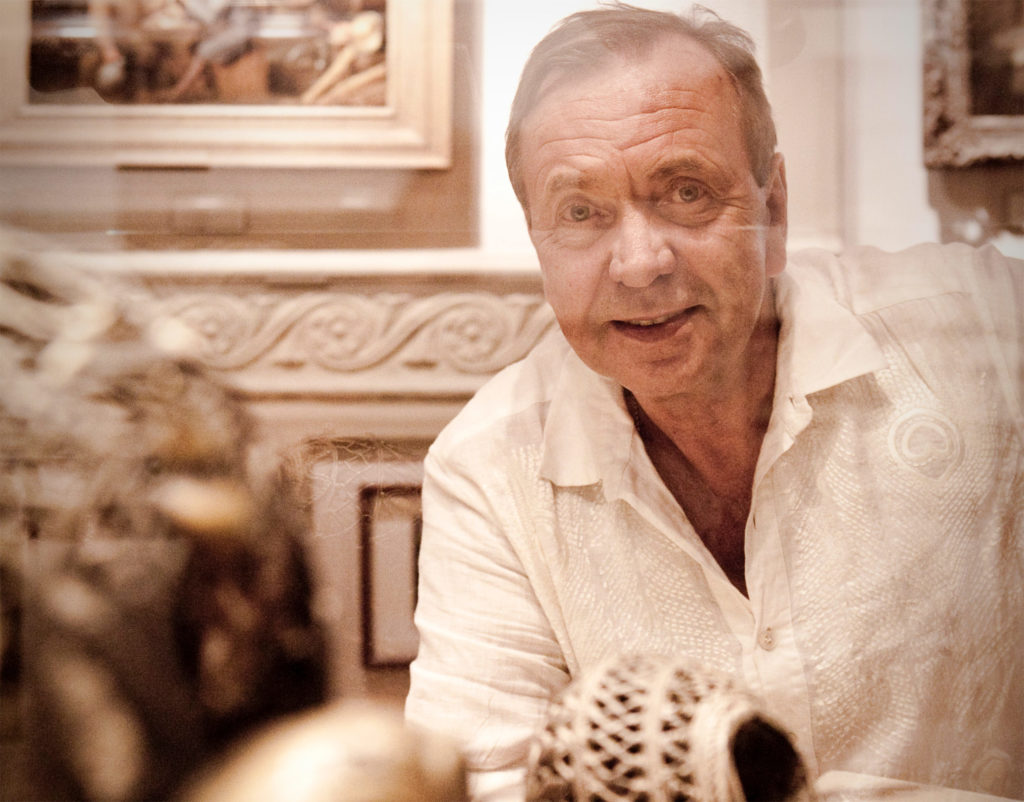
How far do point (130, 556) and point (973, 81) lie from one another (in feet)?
2.48

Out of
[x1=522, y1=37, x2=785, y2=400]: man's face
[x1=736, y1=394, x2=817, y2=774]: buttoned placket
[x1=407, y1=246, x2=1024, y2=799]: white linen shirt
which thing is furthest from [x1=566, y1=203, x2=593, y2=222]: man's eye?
[x1=736, y1=394, x2=817, y2=774]: buttoned placket

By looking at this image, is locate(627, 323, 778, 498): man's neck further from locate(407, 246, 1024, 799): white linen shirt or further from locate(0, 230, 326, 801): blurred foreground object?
locate(0, 230, 326, 801): blurred foreground object

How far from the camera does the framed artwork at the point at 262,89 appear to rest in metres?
0.67

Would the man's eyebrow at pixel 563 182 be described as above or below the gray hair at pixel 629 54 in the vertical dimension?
below

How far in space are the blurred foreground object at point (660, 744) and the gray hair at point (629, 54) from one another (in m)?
0.35

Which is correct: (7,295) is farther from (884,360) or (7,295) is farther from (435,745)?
(884,360)

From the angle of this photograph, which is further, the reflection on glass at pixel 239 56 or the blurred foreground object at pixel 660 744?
the reflection on glass at pixel 239 56

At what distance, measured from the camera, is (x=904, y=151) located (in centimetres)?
67

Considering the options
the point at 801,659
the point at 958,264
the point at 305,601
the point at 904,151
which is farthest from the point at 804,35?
the point at 305,601

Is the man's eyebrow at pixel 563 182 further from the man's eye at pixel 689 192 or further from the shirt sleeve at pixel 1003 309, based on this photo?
the shirt sleeve at pixel 1003 309

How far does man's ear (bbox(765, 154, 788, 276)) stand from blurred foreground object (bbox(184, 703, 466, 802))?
1.43 feet

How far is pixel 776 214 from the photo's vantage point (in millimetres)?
657

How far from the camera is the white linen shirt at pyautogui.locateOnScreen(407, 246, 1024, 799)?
0.65 meters

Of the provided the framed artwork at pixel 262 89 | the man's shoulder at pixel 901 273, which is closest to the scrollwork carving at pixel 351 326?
the framed artwork at pixel 262 89
